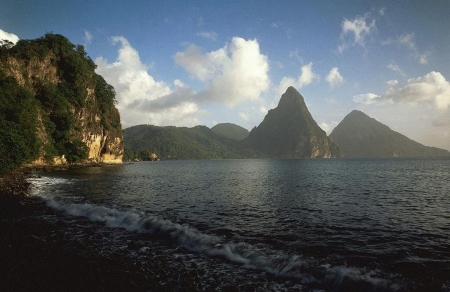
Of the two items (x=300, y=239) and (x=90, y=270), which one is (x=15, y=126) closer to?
(x=90, y=270)

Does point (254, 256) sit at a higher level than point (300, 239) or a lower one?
higher

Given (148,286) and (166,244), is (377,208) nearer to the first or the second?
(166,244)

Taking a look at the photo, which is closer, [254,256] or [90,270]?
[90,270]

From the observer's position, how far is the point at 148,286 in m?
6.62

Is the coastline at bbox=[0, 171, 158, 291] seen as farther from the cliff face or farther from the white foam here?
the cliff face

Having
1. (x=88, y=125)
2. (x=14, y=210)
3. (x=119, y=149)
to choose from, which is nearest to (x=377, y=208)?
(x=14, y=210)

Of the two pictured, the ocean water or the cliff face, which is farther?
the cliff face

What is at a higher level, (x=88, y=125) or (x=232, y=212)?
(x=88, y=125)

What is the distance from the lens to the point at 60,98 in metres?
70.6

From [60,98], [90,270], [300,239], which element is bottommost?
[300,239]

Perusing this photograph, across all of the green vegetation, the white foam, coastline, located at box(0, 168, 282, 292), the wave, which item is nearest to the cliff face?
the green vegetation

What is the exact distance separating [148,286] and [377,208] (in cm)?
1972

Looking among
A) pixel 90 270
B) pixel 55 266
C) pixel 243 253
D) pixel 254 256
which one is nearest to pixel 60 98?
pixel 55 266

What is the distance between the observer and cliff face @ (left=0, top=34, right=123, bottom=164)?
61.6 metres
